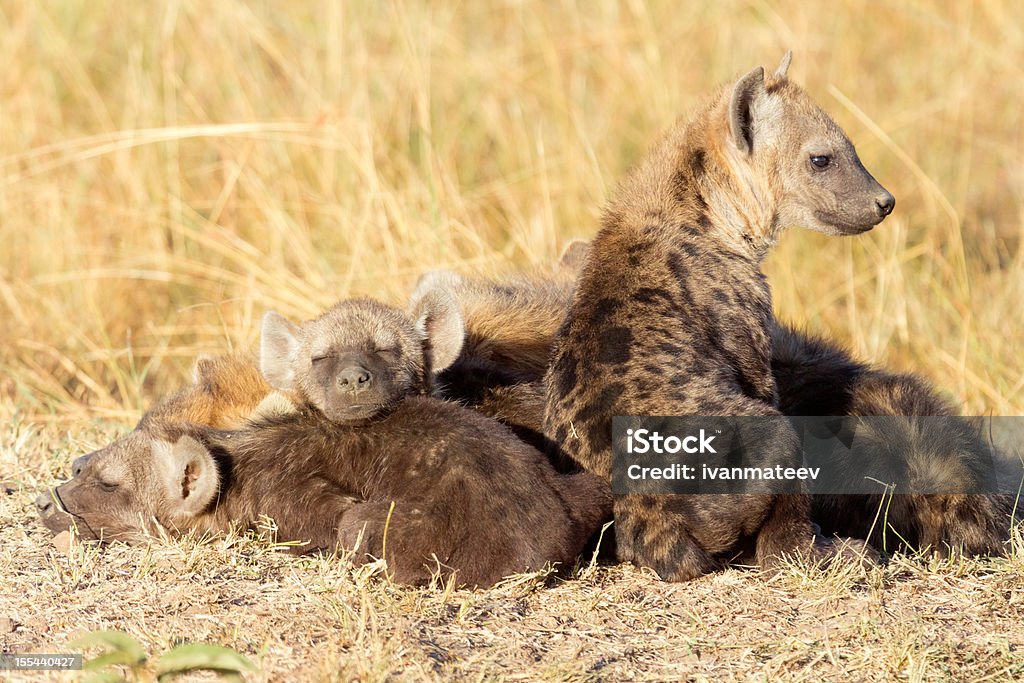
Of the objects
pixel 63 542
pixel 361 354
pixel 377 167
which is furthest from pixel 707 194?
pixel 377 167

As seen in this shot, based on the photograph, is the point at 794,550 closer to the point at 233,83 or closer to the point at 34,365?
the point at 34,365

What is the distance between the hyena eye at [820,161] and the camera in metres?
4.78

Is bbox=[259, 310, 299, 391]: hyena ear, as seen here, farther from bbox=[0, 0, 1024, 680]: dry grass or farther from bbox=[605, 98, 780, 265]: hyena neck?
bbox=[605, 98, 780, 265]: hyena neck

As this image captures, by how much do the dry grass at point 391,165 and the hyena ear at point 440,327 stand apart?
1040 mm

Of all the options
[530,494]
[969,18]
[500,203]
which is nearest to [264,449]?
[530,494]

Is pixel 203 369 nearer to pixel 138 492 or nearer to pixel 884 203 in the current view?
pixel 138 492

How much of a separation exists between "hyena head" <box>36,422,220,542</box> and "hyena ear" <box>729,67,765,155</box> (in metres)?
2.23

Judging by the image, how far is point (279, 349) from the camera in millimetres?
4637

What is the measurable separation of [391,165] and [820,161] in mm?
3323

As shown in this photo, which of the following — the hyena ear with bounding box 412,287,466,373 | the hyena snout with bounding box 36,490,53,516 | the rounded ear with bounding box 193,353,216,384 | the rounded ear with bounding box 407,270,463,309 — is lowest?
the hyena snout with bounding box 36,490,53,516

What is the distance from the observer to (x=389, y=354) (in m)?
4.45

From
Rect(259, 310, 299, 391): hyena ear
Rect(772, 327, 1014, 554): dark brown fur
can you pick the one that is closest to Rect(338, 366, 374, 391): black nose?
Rect(259, 310, 299, 391): hyena ear

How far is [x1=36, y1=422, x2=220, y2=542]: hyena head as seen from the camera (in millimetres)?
4199

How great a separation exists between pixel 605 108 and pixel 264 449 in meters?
5.10
